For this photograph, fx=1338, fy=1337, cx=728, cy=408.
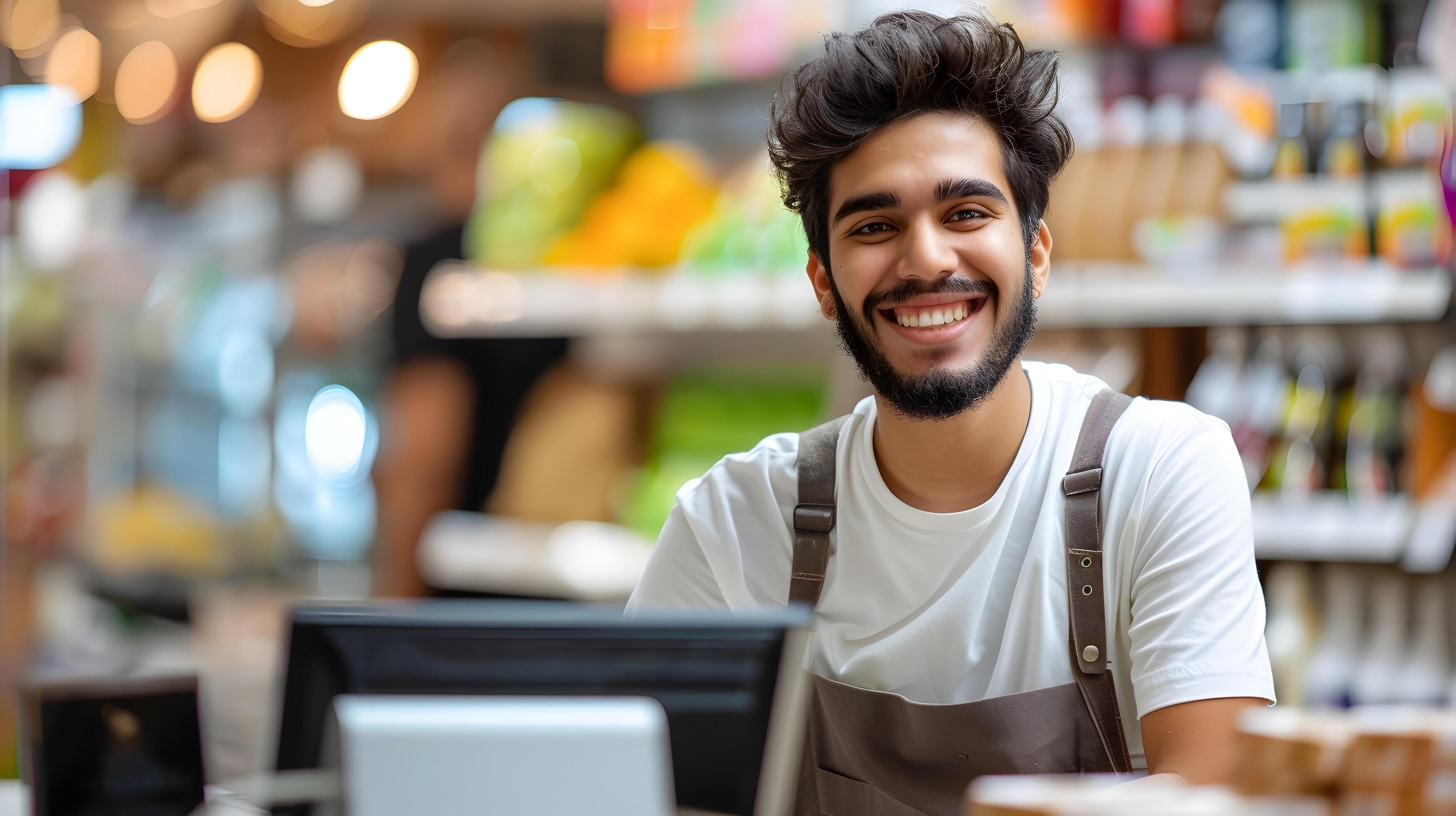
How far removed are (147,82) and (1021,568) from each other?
179 inches

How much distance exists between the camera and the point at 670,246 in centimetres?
330

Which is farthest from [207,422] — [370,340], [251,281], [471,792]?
[471,792]

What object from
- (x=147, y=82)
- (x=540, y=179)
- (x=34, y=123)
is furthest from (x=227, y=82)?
(x=540, y=179)

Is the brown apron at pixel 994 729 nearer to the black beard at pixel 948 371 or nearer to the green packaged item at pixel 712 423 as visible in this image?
the black beard at pixel 948 371

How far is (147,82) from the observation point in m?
5.09

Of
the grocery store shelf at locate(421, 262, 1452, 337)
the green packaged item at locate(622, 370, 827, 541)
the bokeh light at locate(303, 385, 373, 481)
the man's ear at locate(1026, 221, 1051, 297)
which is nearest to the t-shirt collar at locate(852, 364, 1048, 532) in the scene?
the man's ear at locate(1026, 221, 1051, 297)

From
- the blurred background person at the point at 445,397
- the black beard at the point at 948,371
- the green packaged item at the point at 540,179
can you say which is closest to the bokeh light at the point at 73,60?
the blurred background person at the point at 445,397

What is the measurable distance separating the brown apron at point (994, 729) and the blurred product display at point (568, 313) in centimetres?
24

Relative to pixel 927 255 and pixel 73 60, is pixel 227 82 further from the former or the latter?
pixel 927 255

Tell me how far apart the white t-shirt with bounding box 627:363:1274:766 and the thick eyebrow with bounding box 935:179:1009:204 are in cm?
29

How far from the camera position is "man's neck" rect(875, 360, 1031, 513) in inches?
67.0

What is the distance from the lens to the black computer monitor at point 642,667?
3.29ft

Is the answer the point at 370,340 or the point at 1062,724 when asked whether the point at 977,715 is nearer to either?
the point at 1062,724

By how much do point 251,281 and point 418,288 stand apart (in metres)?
1.61
